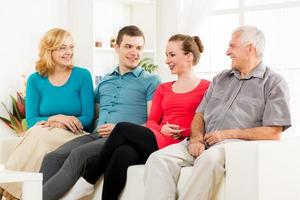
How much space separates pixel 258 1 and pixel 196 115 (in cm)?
190

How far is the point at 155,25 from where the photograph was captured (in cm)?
593

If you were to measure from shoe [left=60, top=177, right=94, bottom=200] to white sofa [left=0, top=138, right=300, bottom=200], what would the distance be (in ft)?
2.01

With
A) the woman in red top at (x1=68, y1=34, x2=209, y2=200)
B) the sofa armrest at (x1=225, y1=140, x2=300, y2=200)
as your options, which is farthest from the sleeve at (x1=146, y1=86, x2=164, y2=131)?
the sofa armrest at (x1=225, y1=140, x2=300, y2=200)

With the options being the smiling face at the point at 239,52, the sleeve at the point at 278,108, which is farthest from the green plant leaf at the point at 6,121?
the sleeve at the point at 278,108

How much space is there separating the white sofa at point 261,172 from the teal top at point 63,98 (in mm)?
1200

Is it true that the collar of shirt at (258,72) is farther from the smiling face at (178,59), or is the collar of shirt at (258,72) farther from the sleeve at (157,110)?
the sleeve at (157,110)

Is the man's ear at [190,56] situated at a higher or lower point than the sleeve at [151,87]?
higher

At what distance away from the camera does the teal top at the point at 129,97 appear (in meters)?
4.05

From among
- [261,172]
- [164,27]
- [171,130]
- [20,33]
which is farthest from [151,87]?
[164,27]

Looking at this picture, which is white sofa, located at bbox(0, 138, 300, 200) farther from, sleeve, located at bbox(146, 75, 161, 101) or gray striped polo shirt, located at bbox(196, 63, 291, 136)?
sleeve, located at bbox(146, 75, 161, 101)

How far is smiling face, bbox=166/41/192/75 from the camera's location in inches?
149

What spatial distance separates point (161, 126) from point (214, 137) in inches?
19.6

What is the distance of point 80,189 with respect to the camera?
3.57 m

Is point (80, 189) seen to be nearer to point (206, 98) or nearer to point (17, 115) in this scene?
point (206, 98)
